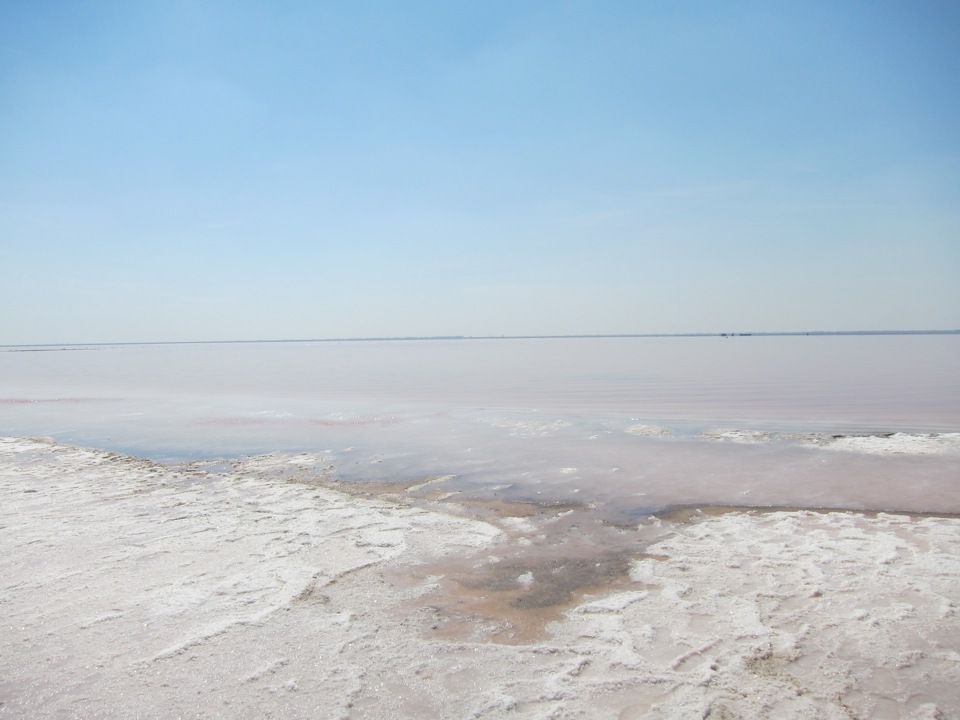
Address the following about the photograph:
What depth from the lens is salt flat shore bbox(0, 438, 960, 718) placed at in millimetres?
3326

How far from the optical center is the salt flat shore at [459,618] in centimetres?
333

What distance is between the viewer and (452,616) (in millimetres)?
4305

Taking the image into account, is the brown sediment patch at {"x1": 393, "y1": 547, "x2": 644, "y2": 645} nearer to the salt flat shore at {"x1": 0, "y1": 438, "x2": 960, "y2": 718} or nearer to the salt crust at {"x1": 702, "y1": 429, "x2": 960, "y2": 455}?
the salt flat shore at {"x1": 0, "y1": 438, "x2": 960, "y2": 718}

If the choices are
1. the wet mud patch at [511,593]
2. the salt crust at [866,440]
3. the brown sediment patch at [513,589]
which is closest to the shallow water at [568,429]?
the salt crust at [866,440]

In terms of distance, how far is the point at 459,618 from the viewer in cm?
427

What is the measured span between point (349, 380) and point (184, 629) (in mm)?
24373

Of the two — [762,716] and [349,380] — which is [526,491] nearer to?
[762,716]

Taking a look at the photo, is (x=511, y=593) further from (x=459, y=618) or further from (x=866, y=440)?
(x=866, y=440)

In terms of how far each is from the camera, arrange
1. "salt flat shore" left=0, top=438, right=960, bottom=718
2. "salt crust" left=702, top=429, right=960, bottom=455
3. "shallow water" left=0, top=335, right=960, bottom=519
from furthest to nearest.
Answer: "salt crust" left=702, top=429, right=960, bottom=455 → "shallow water" left=0, top=335, right=960, bottom=519 → "salt flat shore" left=0, top=438, right=960, bottom=718

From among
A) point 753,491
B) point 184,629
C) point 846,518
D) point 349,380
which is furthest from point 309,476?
point 349,380

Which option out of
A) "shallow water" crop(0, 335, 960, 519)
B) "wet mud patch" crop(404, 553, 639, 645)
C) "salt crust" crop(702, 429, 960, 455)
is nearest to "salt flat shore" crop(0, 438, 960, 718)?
"wet mud patch" crop(404, 553, 639, 645)

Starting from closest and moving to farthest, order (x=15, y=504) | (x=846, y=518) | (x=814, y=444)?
(x=846, y=518), (x=15, y=504), (x=814, y=444)

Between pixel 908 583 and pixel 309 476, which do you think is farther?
pixel 309 476

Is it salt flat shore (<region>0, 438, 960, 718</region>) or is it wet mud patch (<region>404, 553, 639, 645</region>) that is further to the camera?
wet mud patch (<region>404, 553, 639, 645</region>)
